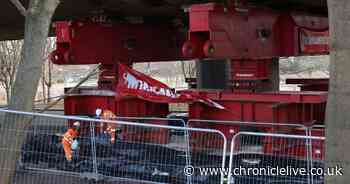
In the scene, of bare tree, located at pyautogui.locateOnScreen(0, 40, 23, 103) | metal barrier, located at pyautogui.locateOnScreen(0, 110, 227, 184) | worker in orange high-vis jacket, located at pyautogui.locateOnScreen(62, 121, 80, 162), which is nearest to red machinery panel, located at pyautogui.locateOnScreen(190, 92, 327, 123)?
metal barrier, located at pyautogui.locateOnScreen(0, 110, 227, 184)

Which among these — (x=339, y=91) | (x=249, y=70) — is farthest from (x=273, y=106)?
(x=339, y=91)

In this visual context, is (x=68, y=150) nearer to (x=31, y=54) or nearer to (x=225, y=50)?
(x=225, y=50)

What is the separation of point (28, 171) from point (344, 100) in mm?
6825

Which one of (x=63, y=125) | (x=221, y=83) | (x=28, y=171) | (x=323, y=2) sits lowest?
(x=28, y=171)

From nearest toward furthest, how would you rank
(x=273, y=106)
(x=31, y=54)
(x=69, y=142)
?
(x=31, y=54) → (x=69, y=142) → (x=273, y=106)

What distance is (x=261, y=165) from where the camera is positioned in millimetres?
8727

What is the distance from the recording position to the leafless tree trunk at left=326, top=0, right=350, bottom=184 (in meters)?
2.98

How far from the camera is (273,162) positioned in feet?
29.2

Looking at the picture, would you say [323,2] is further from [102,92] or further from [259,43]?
[102,92]

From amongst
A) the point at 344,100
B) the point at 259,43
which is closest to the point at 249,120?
the point at 259,43

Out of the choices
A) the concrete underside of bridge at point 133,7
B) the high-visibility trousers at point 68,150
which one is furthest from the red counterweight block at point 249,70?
the high-visibility trousers at point 68,150

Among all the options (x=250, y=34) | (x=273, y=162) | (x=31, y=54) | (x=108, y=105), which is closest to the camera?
(x=31, y=54)

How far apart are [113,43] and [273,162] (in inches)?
266

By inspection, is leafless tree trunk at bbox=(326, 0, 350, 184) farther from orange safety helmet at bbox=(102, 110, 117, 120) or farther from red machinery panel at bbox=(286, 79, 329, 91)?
red machinery panel at bbox=(286, 79, 329, 91)
